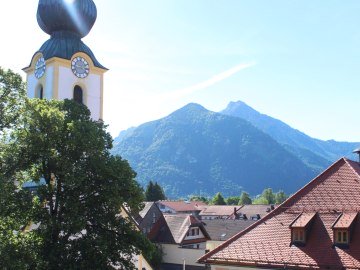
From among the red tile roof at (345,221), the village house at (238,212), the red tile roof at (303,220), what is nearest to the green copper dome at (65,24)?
the red tile roof at (303,220)

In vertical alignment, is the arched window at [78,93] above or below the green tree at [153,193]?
below

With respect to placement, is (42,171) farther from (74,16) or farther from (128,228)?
(74,16)

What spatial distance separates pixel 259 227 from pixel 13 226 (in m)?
9.13

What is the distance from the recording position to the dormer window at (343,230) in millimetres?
17578

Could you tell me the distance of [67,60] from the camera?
3158 centimetres

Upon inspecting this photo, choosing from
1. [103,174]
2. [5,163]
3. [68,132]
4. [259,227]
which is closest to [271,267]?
[259,227]

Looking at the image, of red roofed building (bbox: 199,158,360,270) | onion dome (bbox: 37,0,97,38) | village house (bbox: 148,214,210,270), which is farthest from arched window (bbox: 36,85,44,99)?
village house (bbox: 148,214,210,270)

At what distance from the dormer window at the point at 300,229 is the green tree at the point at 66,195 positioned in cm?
514

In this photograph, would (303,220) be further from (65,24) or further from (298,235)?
(65,24)

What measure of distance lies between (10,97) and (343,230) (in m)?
11.9

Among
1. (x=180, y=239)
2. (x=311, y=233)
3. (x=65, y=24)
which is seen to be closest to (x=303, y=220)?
(x=311, y=233)

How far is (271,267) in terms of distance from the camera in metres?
18.2

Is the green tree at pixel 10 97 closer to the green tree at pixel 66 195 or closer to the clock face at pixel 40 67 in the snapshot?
the green tree at pixel 66 195

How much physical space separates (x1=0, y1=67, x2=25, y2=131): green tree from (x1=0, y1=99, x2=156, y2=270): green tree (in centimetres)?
32
